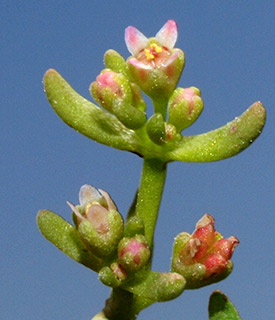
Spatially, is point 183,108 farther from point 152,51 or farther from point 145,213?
point 145,213

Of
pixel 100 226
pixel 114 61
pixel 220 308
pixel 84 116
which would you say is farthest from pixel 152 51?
pixel 220 308

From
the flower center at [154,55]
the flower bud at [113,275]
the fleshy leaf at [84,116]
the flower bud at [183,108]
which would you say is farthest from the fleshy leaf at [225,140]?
the flower bud at [113,275]

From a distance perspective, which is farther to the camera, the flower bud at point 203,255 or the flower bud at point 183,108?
the flower bud at point 183,108

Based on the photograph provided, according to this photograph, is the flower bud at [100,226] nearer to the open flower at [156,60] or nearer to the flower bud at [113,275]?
the flower bud at [113,275]

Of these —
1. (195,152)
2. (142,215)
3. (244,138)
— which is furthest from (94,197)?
(244,138)

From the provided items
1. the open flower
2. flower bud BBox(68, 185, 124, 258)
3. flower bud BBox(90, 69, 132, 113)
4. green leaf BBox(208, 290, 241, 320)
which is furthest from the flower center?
green leaf BBox(208, 290, 241, 320)

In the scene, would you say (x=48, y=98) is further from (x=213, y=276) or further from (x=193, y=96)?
(x=213, y=276)

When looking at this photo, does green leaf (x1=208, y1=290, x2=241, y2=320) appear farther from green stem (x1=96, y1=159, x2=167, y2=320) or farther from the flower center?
the flower center
